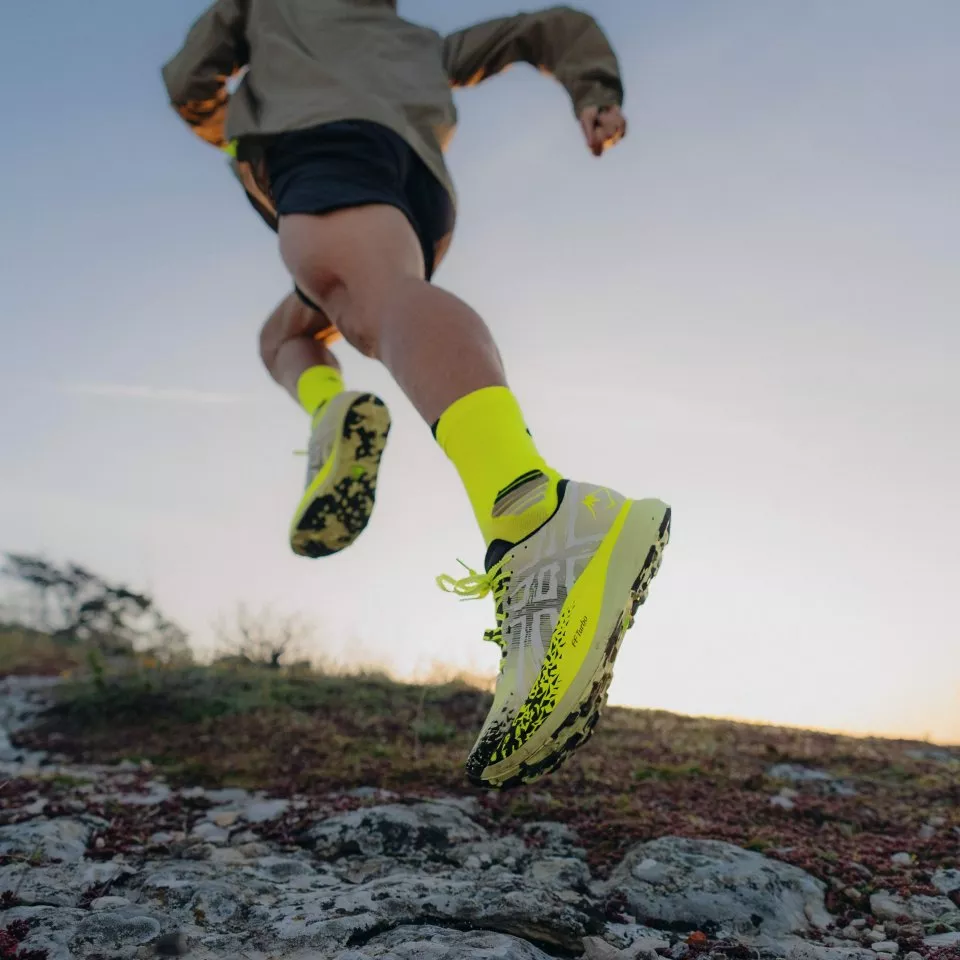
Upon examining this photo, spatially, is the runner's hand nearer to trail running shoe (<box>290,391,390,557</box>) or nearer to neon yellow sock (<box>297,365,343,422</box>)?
trail running shoe (<box>290,391,390,557</box>)

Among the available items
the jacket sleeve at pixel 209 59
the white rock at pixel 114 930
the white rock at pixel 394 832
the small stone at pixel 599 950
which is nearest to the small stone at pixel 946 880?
the small stone at pixel 599 950

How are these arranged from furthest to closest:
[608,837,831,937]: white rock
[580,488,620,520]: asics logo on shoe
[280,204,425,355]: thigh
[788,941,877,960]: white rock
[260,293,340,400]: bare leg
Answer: [260,293,340,400]: bare leg < [280,204,425,355]: thigh < [580,488,620,520]: asics logo on shoe < [608,837,831,937]: white rock < [788,941,877,960]: white rock

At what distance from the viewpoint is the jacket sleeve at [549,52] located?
8.56ft

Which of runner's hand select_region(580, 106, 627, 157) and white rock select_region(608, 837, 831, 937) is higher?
runner's hand select_region(580, 106, 627, 157)

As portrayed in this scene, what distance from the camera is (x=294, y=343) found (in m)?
3.21

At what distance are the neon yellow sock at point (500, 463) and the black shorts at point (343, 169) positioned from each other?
695 millimetres

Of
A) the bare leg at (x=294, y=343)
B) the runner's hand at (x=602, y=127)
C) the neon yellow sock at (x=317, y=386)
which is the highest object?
the runner's hand at (x=602, y=127)

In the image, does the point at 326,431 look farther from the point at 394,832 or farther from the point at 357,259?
the point at 394,832

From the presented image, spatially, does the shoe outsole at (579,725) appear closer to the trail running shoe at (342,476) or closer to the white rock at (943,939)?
the white rock at (943,939)

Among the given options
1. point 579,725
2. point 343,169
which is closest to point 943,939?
point 579,725

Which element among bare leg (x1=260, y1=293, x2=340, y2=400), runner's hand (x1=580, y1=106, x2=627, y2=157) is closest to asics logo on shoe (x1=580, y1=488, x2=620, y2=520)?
runner's hand (x1=580, y1=106, x2=627, y2=157)

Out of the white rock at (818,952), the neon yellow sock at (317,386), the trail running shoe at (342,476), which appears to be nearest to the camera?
the white rock at (818,952)

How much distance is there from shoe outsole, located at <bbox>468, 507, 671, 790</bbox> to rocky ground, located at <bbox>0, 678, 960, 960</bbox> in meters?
0.24

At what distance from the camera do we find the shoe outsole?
1550 mm
